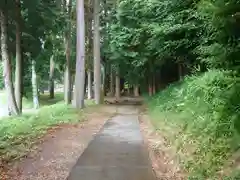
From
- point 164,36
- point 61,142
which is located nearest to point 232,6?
point 61,142

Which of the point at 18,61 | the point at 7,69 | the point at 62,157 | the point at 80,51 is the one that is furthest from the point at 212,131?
the point at 80,51

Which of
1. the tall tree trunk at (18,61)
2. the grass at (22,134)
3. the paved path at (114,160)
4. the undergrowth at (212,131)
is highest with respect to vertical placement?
the tall tree trunk at (18,61)

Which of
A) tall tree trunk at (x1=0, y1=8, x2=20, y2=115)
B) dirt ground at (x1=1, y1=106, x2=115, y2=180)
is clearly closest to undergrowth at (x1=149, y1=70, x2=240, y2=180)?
Result: dirt ground at (x1=1, y1=106, x2=115, y2=180)

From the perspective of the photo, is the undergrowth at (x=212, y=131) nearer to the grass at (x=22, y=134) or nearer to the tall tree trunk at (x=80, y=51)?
the grass at (x=22, y=134)

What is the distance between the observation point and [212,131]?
26.9ft

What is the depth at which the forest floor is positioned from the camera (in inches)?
326

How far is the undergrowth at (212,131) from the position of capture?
275 inches

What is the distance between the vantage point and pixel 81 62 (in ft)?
78.0

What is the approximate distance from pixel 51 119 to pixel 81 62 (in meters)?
6.68

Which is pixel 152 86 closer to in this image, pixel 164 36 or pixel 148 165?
pixel 164 36

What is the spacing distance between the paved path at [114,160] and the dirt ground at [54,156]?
26 centimetres

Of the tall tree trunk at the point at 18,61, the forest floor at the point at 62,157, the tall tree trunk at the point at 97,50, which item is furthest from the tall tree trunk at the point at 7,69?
the tall tree trunk at the point at 97,50

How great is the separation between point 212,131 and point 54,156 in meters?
4.04

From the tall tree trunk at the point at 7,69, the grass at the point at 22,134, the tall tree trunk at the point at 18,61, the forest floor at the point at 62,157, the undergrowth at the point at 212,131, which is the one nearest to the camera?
the undergrowth at the point at 212,131
